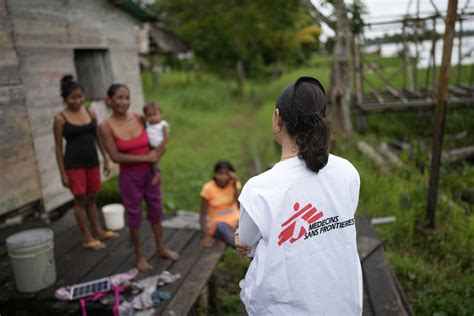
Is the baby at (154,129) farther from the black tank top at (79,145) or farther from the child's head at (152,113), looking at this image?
the black tank top at (79,145)

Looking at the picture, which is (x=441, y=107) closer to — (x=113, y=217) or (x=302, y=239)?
(x=302, y=239)

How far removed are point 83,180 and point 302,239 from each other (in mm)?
3038

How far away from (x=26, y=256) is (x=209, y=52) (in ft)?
60.0

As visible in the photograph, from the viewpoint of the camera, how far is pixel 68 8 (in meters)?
5.82

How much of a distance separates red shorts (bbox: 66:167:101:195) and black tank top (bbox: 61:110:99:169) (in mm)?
54

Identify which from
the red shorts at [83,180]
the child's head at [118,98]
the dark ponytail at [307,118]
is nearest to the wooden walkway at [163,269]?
the red shorts at [83,180]

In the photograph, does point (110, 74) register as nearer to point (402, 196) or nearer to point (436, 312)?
point (402, 196)

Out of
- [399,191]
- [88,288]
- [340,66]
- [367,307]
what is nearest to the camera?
[367,307]

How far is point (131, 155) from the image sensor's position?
348 cm

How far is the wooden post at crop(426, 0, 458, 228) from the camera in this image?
12.9ft

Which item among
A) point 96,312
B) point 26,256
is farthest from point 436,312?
point 26,256

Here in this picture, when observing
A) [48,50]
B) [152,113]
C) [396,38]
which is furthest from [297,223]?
[396,38]

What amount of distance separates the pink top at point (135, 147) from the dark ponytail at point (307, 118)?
2.15 meters

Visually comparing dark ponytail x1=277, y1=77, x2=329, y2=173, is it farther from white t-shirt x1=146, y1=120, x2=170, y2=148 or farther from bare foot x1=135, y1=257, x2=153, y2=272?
bare foot x1=135, y1=257, x2=153, y2=272
